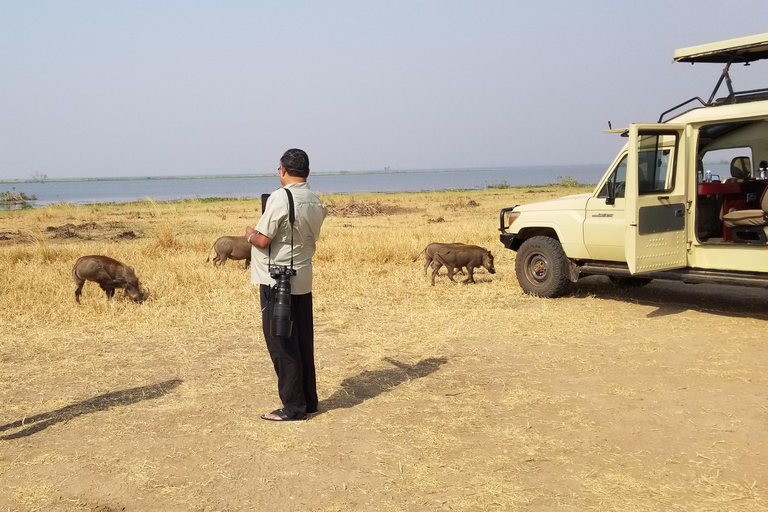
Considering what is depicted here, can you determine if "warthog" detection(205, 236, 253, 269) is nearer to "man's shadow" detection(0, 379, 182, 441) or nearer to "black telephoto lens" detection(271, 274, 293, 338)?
"man's shadow" detection(0, 379, 182, 441)

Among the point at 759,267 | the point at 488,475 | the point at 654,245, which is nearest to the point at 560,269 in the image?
the point at 654,245

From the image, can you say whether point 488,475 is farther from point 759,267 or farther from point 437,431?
point 759,267

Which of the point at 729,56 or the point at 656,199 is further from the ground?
the point at 729,56

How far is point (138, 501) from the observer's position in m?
4.23

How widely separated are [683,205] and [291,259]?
576 centimetres

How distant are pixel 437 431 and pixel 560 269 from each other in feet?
18.4

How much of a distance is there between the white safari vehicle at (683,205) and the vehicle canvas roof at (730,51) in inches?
0.5

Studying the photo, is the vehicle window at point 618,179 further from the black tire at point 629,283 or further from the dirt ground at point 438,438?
the dirt ground at point 438,438

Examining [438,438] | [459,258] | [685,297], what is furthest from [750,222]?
[438,438]

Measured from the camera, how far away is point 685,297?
10539mm

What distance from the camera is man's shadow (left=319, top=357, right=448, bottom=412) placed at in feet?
19.7

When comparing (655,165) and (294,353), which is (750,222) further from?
(294,353)

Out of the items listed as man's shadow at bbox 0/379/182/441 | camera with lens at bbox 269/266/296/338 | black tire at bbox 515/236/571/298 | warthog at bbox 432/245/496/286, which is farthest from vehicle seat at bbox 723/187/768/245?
man's shadow at bbox 0/379/182/441

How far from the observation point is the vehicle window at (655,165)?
904cm
